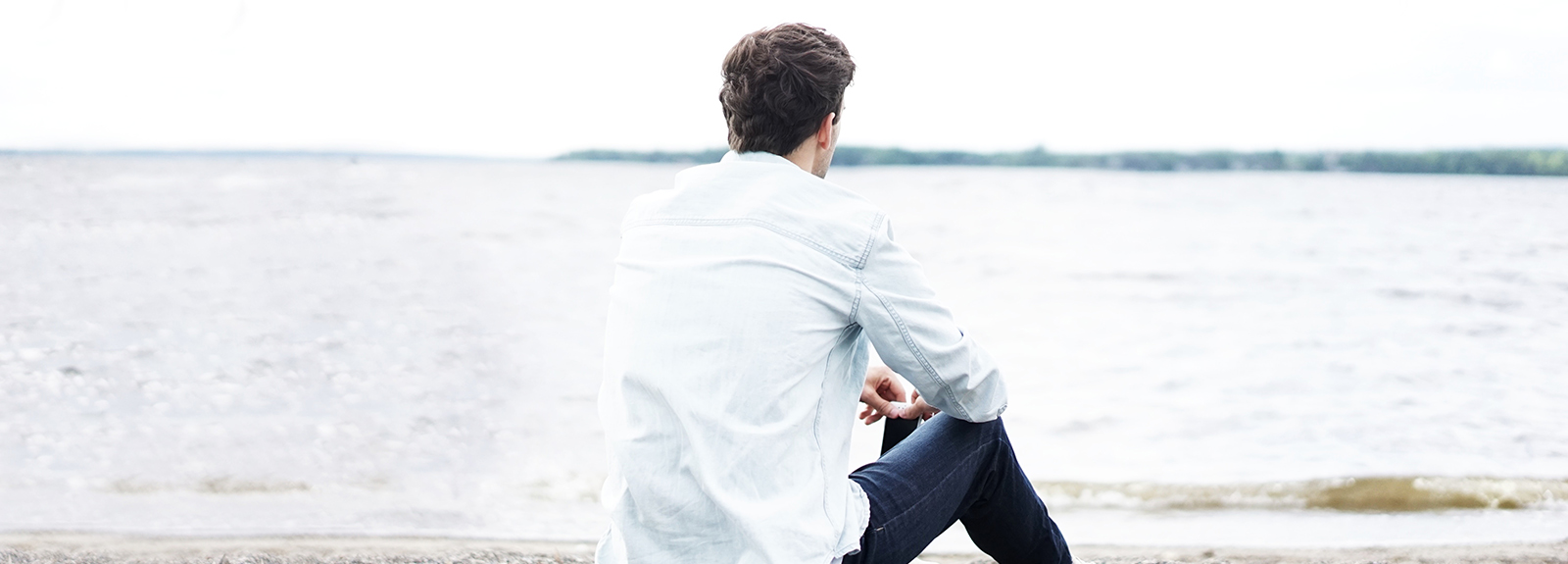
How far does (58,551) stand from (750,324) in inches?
105

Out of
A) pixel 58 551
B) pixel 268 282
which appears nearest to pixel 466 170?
pixel 268 282

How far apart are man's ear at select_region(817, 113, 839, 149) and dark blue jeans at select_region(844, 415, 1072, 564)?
509 millimetres

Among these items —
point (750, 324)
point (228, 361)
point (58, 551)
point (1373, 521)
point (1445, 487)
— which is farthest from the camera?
point (228, 361)

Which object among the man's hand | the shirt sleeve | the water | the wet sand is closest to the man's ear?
the shirt sleeve

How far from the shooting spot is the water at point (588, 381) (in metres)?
3.62

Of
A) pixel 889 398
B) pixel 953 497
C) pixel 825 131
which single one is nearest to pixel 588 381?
pixel 889 398

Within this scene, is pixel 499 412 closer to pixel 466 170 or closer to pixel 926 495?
pixel 926 495

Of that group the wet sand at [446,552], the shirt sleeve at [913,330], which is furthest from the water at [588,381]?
the shirt sleeve at [913,330]

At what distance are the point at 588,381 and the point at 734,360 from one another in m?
Answer: 4.68

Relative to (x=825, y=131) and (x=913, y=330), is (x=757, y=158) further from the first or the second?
(x=913, y=330)

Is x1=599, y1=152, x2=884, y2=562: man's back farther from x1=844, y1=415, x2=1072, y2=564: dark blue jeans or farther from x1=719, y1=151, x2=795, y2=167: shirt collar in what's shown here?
x1=844, y1=415, x2=1072, y2=564: dark blue jeans

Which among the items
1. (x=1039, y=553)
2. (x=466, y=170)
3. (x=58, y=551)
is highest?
(x=1039, y=553)

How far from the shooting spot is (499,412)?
4.84m

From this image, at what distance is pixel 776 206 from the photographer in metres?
1.12
